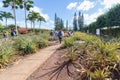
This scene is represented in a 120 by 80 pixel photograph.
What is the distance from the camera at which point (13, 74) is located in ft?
30.3

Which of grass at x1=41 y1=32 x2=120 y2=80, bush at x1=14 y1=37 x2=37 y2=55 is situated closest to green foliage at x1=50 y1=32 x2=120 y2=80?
grass at x1=41 y1=32 x2=120 y2=80

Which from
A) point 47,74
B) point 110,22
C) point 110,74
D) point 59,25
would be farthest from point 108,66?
point 59,25

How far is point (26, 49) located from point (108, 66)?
28.6 feet

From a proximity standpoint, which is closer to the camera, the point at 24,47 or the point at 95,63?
the point at 95,63

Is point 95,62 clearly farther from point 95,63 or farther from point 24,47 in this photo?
point 24,47

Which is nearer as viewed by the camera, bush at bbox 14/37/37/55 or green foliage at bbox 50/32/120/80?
green foliage at bbox 50/32/120/80

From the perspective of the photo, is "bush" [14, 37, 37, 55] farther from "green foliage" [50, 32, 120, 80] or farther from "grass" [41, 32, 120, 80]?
"grass" [41, 32, 120, 80]

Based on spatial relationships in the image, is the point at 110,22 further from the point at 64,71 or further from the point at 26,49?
the point at 64,71

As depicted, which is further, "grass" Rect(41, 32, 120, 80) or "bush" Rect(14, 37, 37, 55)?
"bush" Rect(14, 37, 37, 55)

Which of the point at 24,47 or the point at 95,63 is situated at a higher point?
the point at 24,47

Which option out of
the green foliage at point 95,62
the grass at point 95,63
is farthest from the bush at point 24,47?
the grass at point 95,63

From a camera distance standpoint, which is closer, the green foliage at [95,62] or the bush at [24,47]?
the green foliage at [95,62]

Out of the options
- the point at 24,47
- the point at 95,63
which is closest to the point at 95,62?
the point at 95,63

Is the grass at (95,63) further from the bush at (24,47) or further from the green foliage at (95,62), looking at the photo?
the bush at (24,47)
